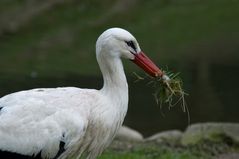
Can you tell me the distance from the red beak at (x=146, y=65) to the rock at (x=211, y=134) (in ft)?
16.3

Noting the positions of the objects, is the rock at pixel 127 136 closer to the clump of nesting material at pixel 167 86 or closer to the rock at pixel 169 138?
the rock at pixel 169 138

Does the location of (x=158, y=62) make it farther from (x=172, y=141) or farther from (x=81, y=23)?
(x=172, y=141)

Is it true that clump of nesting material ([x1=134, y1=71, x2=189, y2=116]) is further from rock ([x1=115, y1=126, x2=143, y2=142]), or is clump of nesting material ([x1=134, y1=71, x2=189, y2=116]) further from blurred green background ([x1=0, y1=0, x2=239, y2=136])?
blurred green background ([x1=0, y1=0, x2=239, y2=136])

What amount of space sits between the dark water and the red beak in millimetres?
7949

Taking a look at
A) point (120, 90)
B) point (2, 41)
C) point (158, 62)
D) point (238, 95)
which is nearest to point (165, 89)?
point (120, 90)

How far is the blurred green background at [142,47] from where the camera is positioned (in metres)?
18.2

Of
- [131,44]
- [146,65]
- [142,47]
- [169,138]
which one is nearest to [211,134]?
[169,138]

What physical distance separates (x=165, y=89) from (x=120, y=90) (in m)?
0.49

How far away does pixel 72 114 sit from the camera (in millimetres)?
7598

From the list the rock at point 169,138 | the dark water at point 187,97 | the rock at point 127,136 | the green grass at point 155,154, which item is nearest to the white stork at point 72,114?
the green grass at point 155,154

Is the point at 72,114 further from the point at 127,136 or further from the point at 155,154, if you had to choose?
the point at 127,136

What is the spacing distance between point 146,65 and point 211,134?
5.23m

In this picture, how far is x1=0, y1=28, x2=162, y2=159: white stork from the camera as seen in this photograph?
297 inches

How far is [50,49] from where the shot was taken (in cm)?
2820
